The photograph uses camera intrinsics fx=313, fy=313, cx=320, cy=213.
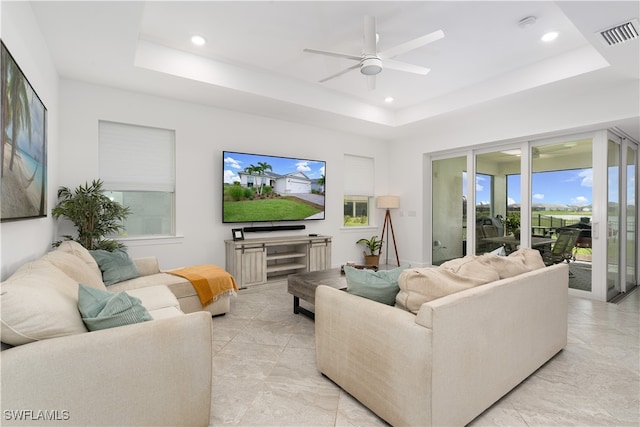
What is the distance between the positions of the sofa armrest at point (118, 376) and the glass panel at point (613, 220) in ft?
16.9

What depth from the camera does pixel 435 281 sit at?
5.64ft

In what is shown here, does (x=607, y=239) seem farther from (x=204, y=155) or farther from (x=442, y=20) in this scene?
(x=204, y=155)

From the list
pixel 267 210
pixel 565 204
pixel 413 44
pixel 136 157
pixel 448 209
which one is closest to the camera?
pixel 413 44

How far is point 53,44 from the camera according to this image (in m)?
2.89

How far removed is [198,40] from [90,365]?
10.8 feet

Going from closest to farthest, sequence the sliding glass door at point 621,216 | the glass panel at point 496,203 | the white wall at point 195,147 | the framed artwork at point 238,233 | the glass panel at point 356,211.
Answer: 1. the white wall at point 195,147
2. the sliding glass door at point 621,216
3. the framed artwork at point 238,233
4. the glass panel at point 496,203
5. the glass panel at point 356,211

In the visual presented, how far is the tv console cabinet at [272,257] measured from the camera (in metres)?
4.51

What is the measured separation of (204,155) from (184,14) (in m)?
1.97

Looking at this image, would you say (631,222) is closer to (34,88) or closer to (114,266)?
(114,266)

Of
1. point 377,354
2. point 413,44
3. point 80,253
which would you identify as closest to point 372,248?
point 413,44

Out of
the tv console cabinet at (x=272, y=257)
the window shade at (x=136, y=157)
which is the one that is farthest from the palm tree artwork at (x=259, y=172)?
the window shade at (x=136, y=157)

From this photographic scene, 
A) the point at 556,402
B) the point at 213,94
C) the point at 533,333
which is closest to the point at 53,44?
the point at 213,94

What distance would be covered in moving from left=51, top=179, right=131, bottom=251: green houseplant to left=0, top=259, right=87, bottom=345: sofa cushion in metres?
2.08

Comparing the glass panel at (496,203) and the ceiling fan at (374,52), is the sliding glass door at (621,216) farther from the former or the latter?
the ceiling fan at (374,52)
